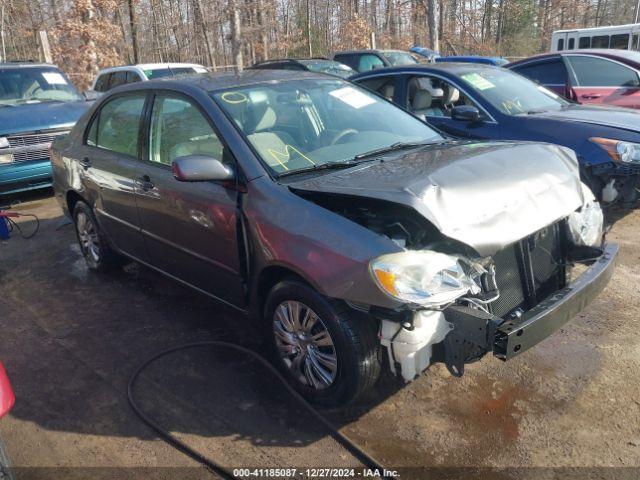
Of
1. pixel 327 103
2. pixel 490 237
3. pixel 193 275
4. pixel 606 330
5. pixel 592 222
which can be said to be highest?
pixel 327 103

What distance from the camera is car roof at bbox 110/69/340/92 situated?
3.71 m

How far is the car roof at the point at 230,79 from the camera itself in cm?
371

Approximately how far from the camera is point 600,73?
8352 millimetres

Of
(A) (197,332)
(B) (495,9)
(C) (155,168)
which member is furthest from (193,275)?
(B) (495,9)

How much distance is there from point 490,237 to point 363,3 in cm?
3457

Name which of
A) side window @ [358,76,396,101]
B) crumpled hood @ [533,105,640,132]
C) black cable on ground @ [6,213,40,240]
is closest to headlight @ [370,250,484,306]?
crumpled hood @ [533,105,640,132]

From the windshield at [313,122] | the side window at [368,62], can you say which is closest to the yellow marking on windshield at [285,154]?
the windshield at [313,122]

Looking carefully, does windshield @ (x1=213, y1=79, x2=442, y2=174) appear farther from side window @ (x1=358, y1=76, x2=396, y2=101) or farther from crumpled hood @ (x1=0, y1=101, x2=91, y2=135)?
crumpled hood @ (x1=0, y1=101, x2=91, y2=135)

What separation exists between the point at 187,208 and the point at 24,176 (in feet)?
17.5

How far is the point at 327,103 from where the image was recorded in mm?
3846

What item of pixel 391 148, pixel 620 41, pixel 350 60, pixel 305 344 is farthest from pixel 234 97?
pixel 620 41

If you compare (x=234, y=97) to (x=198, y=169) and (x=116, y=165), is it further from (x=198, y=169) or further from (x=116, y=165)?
(x=116, y=165)

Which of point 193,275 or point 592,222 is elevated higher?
point 592,222

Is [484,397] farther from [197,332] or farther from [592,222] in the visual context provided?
[197,332]
